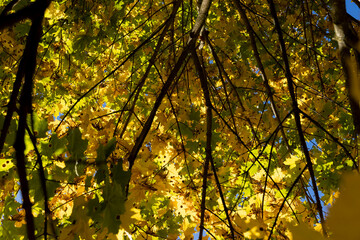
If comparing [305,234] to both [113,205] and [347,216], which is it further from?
[113,205]

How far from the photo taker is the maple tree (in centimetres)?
102

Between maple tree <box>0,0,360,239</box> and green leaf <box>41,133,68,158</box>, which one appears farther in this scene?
green leaf <box>41,133,68,158</box>

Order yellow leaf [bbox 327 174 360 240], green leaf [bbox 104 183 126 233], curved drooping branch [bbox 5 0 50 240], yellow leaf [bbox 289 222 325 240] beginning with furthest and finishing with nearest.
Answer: green leaf [bbox 104 183 126 233] → curved drooping branch [bbox 5 0 50 240] → yellow leaf [bbox 289 222 325 240] → yellow leaf [bbox 327 174 360 240]

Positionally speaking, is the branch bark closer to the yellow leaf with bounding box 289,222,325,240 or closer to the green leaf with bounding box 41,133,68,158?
the green leaf with bounding box 41,133,68,158

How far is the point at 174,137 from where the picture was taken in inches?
109

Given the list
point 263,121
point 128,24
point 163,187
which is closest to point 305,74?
point 263,121

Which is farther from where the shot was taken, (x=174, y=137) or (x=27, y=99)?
(x=174, y=137)

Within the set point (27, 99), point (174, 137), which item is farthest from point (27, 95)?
point (174, 137)

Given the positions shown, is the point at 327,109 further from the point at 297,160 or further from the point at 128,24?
the point at 128,24

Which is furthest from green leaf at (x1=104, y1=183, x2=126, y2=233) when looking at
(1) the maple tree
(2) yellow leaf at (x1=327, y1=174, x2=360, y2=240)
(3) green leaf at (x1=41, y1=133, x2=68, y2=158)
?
(2) yellow leaf at (x1=327, y1=174, x2=360, y2=240)

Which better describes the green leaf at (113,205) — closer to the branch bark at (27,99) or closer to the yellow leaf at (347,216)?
the branch bark at (27,99)

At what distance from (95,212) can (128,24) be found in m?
3.74

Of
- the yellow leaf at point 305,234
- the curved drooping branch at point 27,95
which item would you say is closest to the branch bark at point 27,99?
the curved drooping branch at point 27,95

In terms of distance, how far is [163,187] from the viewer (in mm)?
2133
